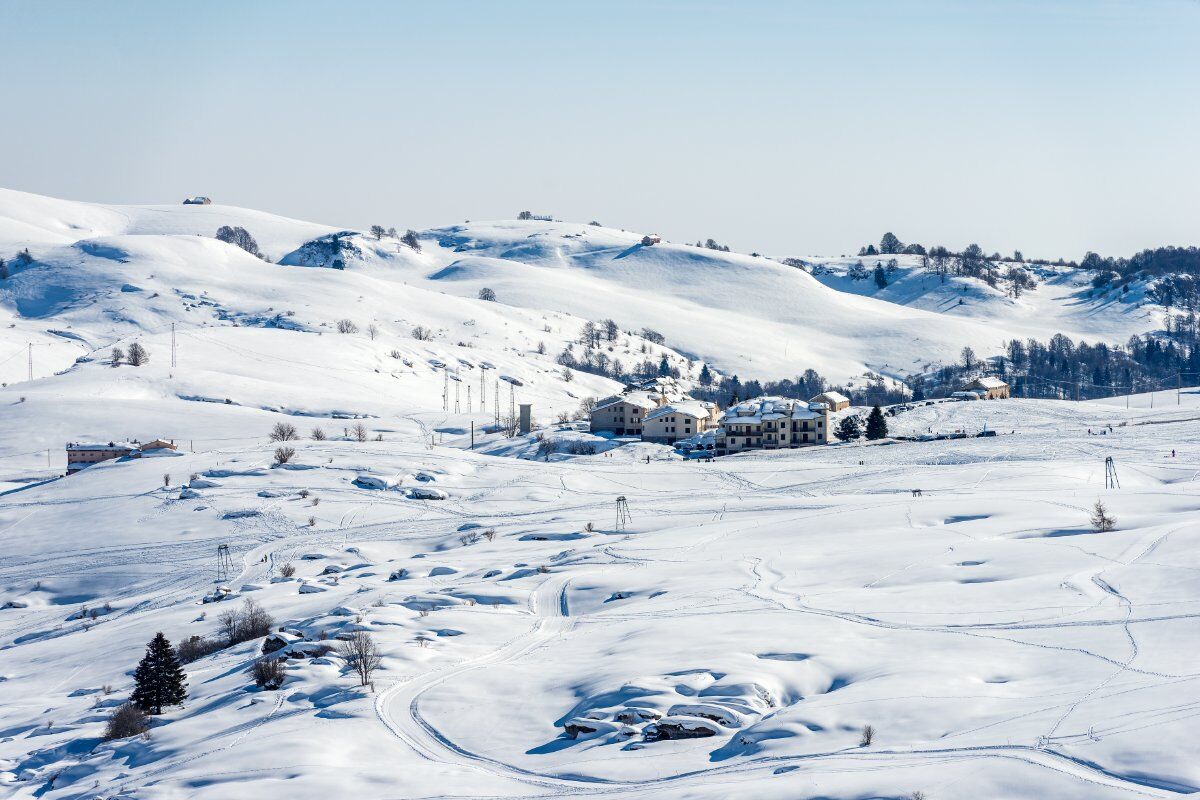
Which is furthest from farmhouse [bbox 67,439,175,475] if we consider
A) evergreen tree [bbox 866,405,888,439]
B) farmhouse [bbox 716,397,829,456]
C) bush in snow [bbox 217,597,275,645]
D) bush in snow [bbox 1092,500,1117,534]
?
bush in snow [bbox 1092,500,1117,534]

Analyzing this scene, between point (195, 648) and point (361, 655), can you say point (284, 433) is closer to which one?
point (195, 648)

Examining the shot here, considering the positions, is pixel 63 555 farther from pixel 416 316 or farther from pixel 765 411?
pixel 416 316

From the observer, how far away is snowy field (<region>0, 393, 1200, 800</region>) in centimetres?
2331

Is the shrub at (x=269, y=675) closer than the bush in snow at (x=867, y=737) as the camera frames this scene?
No

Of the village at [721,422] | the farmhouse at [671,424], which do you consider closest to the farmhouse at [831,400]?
the village at [721,422]

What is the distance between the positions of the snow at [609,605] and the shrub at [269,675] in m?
0.52

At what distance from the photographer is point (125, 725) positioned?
30.0 meters

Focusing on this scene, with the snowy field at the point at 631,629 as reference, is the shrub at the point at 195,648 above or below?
below

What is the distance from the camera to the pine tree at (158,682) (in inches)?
1254

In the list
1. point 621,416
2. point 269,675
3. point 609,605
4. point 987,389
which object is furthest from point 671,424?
point 269,675

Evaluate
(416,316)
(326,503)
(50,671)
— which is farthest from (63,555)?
(416,316)

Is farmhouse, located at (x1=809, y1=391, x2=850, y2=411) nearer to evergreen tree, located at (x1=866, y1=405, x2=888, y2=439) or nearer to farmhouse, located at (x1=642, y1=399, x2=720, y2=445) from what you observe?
evergreen tree, located at (x1=866, y1=405, x2=888, y2=439)

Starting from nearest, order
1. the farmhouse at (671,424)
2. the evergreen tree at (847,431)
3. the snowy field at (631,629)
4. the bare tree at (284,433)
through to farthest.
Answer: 1. the snowy field at (631,629)
2. the bare tree at (284,433)
3. the evergreen tree at (847,431)
4. the farmhouse at (671,424)

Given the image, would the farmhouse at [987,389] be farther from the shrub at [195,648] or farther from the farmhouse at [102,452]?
the shrub at [195,648]
